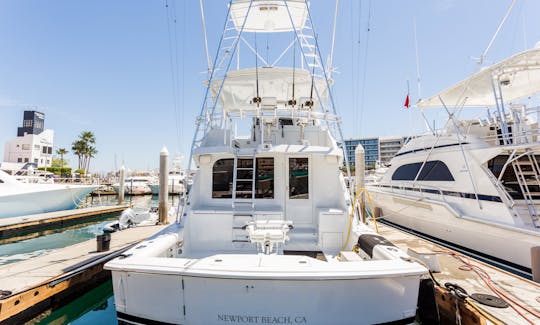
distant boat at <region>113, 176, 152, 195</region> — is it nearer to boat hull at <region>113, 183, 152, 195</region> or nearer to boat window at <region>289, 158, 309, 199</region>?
boat hull at <region>113, 183, 152, 195</region>

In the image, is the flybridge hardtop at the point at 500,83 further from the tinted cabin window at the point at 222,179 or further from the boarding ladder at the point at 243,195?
the tinted cabin window at the point at 222,179

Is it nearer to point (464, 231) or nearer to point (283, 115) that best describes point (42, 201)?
point (283, 115)

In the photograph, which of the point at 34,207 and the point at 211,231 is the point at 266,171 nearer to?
the point at 211,231

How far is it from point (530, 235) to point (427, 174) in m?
4.00

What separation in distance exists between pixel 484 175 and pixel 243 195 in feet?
22.7

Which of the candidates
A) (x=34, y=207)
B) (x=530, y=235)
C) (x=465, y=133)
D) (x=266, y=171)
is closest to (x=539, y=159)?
(x=465, y=133)

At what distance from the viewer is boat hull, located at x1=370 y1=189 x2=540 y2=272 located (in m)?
6.07

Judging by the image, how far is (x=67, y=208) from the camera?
648 inches

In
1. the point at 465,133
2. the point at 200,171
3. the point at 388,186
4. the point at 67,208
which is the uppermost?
the point at 465,133

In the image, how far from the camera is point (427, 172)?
9664mm

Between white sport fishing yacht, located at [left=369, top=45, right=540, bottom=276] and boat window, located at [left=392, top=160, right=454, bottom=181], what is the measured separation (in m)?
0.04

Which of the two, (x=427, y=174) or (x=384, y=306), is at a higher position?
(x=427, y=174)

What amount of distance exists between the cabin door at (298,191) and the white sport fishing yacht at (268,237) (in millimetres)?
22

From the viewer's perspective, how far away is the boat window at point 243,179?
5.48m
